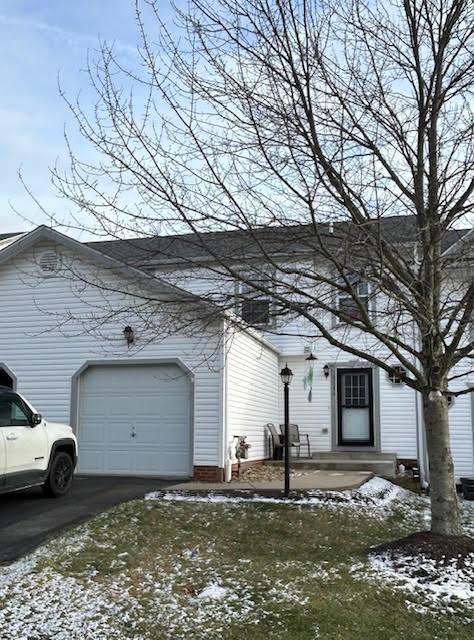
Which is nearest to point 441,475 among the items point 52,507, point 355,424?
point 52,507

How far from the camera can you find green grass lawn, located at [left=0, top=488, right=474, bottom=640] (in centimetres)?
577

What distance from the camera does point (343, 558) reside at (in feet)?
25.6

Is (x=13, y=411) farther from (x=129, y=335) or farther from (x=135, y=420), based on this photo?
(x=129, y=335)

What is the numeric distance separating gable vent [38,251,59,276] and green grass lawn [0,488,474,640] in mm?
6526

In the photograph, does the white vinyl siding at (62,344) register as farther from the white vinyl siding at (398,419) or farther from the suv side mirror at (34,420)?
the white vinyl siding at (398,419)

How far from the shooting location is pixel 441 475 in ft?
26.4

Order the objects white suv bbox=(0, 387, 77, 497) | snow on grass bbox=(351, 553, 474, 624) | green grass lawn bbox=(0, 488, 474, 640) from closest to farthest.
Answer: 1. green grass lawn bbox=(0, 488, 474, 640)
2. snow on grass bbox=(351, 553, 474, 624)
3. white suv bbox=(0, 387, 77, 497)

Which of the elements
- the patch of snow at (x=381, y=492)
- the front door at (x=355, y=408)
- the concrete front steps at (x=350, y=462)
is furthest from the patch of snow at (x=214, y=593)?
the front door at (x=355, y=408)

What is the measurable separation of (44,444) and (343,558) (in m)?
4.95

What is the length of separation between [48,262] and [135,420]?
4.06 meters

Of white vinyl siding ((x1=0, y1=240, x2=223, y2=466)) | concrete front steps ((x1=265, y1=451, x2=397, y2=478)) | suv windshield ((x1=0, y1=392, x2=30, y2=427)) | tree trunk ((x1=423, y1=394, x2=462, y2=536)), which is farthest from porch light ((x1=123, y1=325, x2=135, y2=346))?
tree trunk ((x1=423, y1=394, x2=462, y2=536))

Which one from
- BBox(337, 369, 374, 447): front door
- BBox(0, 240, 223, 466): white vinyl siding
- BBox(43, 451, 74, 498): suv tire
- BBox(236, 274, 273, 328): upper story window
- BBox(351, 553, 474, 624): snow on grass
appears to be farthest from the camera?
BBox(337, 369, 374, 447): front door

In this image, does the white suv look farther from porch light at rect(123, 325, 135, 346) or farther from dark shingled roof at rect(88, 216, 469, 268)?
dark shingled roof at rect(88, 216, 469, 268)

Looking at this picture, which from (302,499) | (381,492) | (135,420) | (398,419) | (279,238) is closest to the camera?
(279,238)
